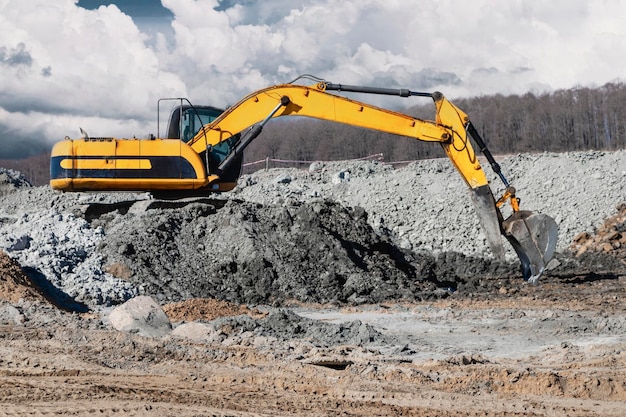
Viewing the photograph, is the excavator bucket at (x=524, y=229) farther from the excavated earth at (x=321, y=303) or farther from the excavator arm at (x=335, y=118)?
the excavated earth at (x=321, y=303)

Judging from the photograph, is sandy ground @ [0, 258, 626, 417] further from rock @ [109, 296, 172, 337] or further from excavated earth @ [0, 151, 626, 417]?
rock @ [109, 296, 172, 337]

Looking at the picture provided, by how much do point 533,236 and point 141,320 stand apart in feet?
18.2

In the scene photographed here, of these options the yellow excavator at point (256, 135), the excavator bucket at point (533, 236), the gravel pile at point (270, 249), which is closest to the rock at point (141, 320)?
the yellow excavator at point (256, 135)

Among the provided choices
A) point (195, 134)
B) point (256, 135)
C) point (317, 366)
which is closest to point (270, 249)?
point (195, 134)

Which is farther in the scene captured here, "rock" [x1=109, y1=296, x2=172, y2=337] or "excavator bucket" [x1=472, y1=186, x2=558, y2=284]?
"excavator bucket" [x1=472, y1=186, x2=558, y2=284]

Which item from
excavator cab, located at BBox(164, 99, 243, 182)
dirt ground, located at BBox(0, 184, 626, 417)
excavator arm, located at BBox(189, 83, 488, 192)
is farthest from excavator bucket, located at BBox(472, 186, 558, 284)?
excavator cab, located at BBox(164, 99, 243, 182)

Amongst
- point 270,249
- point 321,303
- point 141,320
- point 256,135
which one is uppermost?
point 256,135

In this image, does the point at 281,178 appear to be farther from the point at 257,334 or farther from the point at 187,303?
the point at 257,334

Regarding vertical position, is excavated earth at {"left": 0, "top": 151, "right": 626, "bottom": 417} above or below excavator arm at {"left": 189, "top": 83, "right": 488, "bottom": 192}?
below

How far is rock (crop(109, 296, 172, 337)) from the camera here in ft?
32.6

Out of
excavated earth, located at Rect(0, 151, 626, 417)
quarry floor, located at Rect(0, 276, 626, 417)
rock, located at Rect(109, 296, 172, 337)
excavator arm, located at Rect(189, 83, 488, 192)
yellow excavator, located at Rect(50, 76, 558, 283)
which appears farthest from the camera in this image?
excavator arm, located at Rect(189, 83, 488, 192)

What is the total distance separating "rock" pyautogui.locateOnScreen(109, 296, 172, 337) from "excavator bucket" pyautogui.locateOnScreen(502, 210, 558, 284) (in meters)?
5.00

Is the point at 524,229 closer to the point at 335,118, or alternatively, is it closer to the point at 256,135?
the point at 335,118

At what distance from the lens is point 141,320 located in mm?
10086
